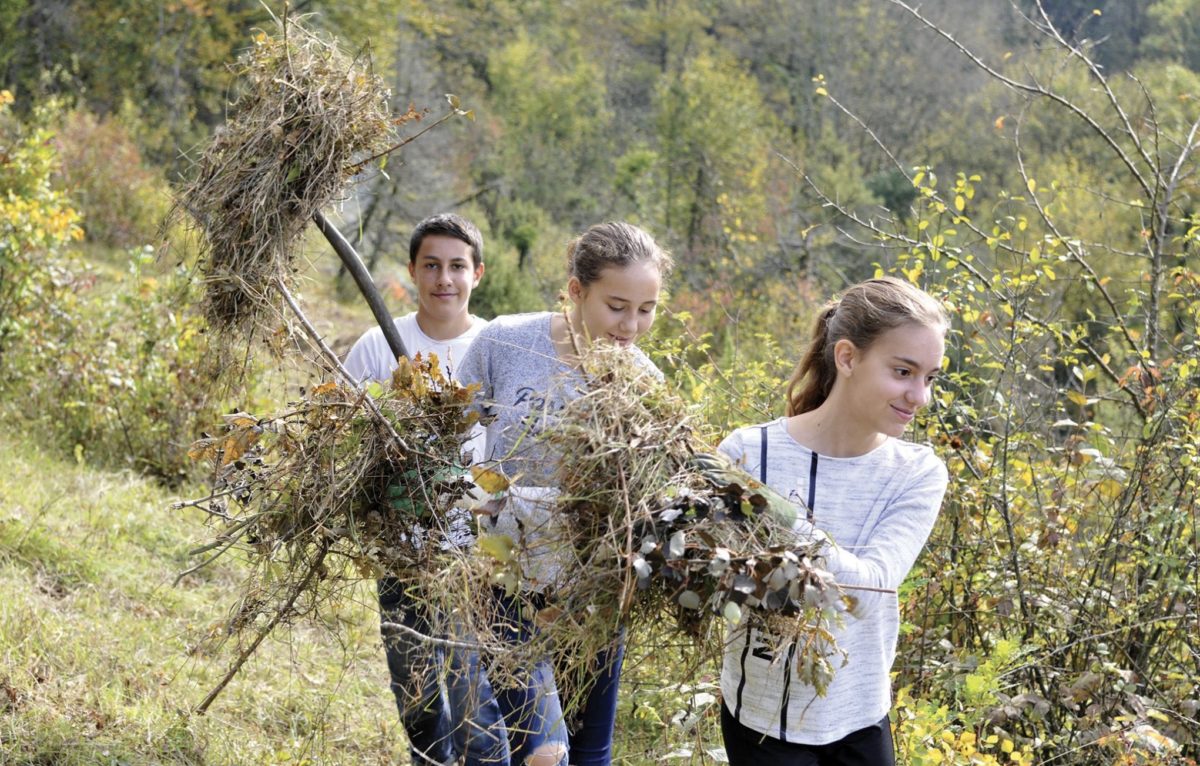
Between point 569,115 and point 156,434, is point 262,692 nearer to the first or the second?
point 156,434

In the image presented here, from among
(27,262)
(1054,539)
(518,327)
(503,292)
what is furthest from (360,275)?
(503,292)

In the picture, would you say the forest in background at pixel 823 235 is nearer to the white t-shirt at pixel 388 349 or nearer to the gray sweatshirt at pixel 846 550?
the white t-shirt at pixel 388 349

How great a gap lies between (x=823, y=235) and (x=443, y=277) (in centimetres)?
1358

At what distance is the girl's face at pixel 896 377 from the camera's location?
231 cm

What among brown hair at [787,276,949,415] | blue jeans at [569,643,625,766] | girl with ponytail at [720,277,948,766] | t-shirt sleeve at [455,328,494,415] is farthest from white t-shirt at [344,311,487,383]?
girl with ponytail at [720,277,948,766]

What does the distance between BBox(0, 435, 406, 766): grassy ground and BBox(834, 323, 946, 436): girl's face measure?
1496mm

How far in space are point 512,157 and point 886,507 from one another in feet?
72.0

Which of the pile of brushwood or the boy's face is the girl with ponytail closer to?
the pile of brushwood

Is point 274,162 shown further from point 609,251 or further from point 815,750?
point 815,750

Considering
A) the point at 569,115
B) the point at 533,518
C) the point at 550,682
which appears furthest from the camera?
the point at 569,115

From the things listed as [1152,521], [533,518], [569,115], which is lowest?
[1152,521]

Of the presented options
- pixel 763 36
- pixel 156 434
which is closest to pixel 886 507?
pixel 156 434

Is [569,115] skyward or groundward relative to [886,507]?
skyward

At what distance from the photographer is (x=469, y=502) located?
104 inches
